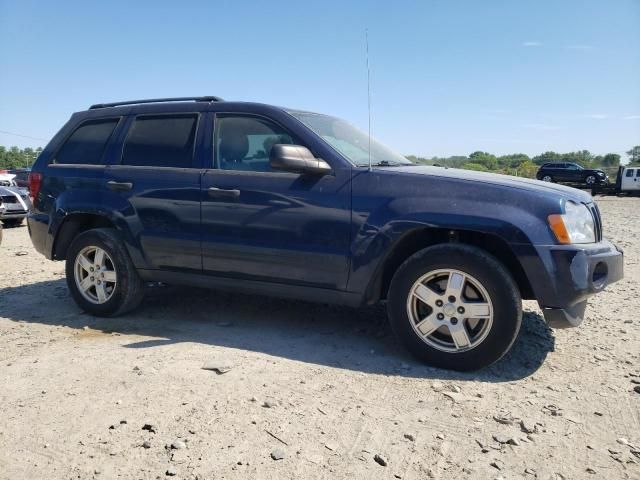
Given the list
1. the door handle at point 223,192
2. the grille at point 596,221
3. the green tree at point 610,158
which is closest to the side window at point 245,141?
the door handle at point 223,192

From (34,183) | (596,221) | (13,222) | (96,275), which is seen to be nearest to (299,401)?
(596,221)

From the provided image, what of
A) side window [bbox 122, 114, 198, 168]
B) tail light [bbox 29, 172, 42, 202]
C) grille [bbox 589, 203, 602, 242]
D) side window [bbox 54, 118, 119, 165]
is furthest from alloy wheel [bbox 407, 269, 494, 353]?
tail light [bbox 29, 172, 42, 202]

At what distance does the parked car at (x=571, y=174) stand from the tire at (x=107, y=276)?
32.6 m

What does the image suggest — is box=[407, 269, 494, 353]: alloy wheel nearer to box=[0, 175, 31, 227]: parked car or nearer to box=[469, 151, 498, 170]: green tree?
box=[469, 151, 498, 170]: green tree

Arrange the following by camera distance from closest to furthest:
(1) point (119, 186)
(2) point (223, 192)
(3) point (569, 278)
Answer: (3) point (569, 278), (2) point (223, 192), (1) point (119, 186)

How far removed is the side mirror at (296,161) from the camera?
3.64 meters

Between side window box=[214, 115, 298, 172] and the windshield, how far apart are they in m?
0.23

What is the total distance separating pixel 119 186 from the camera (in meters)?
4.52

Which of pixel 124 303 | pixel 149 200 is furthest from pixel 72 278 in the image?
pixel 149 200

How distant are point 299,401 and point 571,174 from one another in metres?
34.1

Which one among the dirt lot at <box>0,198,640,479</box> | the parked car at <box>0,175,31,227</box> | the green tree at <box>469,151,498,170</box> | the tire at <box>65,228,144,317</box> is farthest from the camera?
the green tree at <box>469,151,498,170</box>

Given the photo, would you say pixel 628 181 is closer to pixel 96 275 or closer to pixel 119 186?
pixel 119 186

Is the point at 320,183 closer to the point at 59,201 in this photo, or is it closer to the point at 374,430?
the point at 374,430

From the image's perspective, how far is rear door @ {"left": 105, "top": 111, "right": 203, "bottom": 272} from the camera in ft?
14.0
